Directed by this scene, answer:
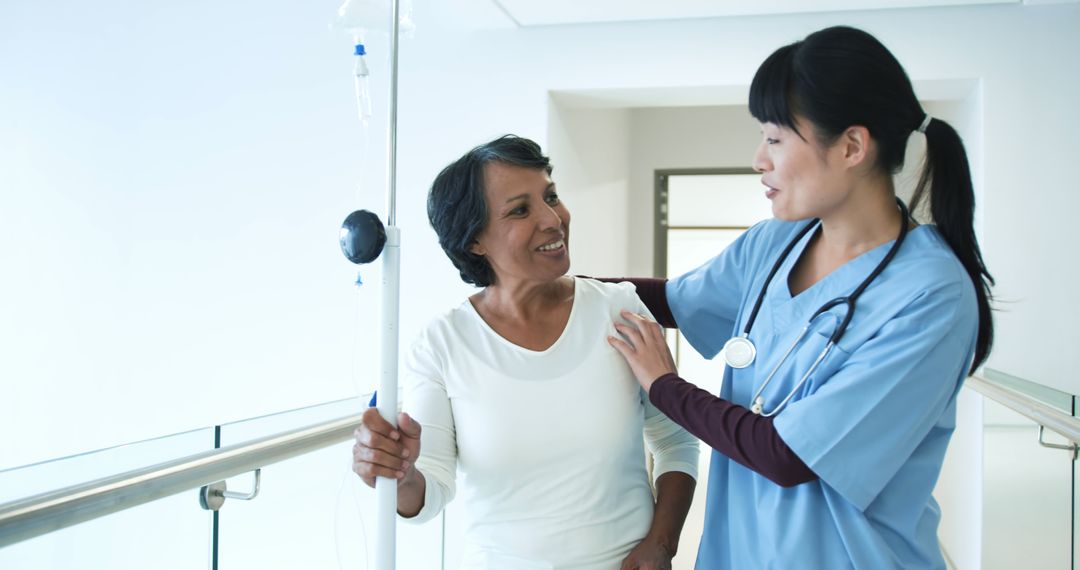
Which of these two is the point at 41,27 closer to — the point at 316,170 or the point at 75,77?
the point at 75,77

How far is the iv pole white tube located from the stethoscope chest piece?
531 mm

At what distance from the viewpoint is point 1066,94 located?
138 inches

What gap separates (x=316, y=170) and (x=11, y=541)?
317 cm

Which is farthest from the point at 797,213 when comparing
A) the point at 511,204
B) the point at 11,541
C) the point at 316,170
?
the point at 316,170

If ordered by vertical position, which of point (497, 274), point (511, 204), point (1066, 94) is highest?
point (1066, 94)

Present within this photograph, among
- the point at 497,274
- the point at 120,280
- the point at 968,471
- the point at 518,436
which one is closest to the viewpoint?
the point at 518,436

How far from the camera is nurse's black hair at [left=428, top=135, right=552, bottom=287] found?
130 cm

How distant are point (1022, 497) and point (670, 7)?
7.18 feet

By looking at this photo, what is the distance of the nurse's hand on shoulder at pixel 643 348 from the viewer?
1207 mm

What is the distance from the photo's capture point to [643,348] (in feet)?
4.06

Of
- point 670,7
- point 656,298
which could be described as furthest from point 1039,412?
point 670,7

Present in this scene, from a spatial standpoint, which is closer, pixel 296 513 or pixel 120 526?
pixel 120 526

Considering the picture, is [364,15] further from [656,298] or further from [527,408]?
[527,408]

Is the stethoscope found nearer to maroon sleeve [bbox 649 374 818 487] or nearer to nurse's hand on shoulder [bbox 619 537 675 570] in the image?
maroon sleeve [bbox 649 374 818 487]
